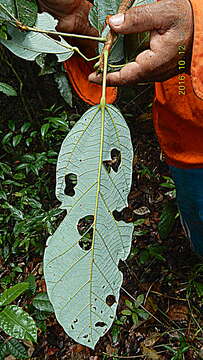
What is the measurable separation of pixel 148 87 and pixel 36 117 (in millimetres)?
455

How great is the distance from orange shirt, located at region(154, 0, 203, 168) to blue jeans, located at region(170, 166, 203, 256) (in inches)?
1.3

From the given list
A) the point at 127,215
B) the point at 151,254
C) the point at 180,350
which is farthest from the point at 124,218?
the point at 180,350

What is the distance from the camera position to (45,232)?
157 cm

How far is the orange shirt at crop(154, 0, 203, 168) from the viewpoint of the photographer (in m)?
1.06

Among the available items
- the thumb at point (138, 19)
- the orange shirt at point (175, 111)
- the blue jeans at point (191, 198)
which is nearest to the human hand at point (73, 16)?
the orange shirt at point (175, 111)

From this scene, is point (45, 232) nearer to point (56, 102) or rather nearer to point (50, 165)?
point (50, 165)

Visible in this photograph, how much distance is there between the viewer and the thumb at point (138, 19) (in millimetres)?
740

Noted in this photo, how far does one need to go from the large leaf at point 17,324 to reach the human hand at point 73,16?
0.59m

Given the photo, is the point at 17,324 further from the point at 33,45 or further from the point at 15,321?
the point at 33,45

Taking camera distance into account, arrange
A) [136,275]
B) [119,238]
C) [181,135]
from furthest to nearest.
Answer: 1. [136,275]
2. [181,135]
3. [119,238]

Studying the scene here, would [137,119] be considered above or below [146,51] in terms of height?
below

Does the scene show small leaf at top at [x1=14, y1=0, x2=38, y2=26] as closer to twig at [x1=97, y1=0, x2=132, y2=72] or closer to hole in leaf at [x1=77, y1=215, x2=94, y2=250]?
twig at [x1=97, y1=0, x2=132, y2=72]

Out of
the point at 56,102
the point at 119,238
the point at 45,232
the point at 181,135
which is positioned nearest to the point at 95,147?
the point at 119,238

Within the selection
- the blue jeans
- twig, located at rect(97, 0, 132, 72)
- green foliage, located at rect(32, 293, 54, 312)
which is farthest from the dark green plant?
twig, located at rect(97, 0, 132, 72)
